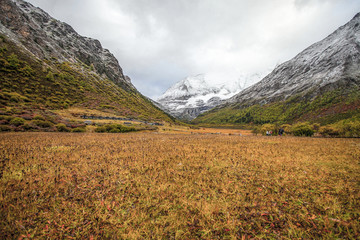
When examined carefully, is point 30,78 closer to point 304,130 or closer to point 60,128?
point 60,128

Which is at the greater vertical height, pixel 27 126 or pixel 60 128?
pixel 27 126

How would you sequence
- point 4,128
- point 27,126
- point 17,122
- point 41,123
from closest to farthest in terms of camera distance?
1. point 4,128
2. point 17,122
3. point 27,126
4. point 41,123

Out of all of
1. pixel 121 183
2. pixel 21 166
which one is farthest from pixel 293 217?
pixel 21 166

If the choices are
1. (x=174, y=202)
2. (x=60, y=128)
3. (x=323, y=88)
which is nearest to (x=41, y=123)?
(x=60, y=128)

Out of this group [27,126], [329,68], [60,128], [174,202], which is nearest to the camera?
[174,202]

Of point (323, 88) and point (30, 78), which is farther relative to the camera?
point (323, 88)

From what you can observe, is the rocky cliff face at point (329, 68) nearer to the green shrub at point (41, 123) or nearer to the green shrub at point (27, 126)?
the green shrub at point (41, 123)

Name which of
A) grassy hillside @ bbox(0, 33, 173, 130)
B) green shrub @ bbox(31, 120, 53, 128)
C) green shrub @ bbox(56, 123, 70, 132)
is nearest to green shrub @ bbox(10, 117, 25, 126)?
green shrub @ bbox(31, 120, 53, 128)

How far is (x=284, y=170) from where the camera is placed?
568 cm

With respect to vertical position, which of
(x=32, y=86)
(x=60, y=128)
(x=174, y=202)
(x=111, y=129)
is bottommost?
(x=174, y=202)

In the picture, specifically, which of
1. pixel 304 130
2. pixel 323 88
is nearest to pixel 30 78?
pixel 304 130

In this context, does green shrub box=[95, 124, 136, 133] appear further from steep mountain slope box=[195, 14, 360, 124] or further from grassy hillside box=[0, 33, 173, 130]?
steep mountain slope box=[195, 14, 360, 124]

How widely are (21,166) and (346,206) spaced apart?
10.5 meters

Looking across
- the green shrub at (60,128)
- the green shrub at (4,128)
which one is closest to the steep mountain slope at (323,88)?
the green shrub at (60,128)
